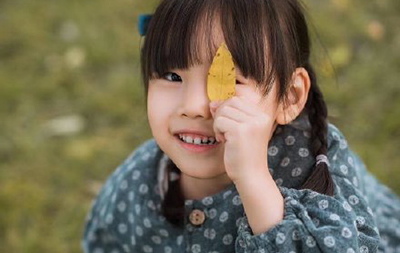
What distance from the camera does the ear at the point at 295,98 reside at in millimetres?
1220

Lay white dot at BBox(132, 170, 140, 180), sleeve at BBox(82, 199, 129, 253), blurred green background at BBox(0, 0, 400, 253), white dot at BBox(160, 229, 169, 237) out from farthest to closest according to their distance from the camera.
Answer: blurred green background at BBox(0, 0, 400, 253)
sleeve at BBox(82, 199, 129, 253)
white dot at BBox(132, 170, 140, 180)
white dot at BBox(160, 229, 169, 237)

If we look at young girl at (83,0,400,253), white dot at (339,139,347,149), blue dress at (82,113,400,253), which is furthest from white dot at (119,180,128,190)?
white dot at (339,139,347,149)

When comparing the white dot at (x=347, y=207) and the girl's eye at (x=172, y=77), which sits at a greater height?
the girl's eye at (x=172, y=77)

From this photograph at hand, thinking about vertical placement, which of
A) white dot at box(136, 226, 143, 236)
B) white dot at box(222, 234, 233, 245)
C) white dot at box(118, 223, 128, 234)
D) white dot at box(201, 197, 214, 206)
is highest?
white dot at box(201, 197, 214, 206)

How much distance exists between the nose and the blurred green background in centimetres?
68

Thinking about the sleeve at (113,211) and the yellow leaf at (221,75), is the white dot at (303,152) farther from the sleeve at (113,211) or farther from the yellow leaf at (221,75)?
the sleeve at (113,211)

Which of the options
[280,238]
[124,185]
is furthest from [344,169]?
[124,185]

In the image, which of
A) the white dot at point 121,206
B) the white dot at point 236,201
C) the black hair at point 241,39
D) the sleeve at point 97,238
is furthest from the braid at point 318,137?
the sleeve at point 97,238

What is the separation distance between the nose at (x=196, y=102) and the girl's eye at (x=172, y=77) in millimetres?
47

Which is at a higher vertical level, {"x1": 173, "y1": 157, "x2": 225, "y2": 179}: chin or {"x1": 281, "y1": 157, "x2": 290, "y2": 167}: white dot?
{"x1": 173, "y1": 157, "x2": 225, "y2": 179}: chin

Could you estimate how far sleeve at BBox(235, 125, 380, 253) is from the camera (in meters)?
1.08

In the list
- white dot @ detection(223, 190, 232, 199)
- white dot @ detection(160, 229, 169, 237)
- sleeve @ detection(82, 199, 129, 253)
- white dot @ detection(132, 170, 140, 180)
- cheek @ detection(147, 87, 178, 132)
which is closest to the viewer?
cheek @ detection(147, 87, 178, 132)

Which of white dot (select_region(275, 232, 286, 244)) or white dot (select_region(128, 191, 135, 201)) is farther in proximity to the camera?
white dot (select_region(128, 191, 135, 201))

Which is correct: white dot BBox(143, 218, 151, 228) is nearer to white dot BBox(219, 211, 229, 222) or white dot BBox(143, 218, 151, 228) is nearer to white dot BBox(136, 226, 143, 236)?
white dot BBox(136, 226, 143, 236)
